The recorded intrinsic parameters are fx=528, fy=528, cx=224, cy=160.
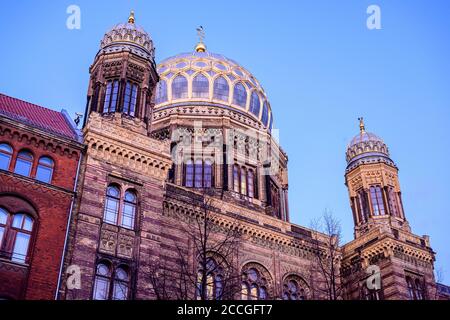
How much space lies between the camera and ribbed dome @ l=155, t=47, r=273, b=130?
39.1 meters

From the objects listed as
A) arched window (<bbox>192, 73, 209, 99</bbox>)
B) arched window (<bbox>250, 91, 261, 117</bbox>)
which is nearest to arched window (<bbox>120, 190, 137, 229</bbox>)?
arched window (<bbox>192, 73, 209, 99</bbox>)

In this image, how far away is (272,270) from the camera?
26922 millimetres

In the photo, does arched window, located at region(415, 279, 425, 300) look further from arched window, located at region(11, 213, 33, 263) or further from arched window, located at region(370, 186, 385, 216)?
arched window, located at region(11, 213, 33, 263)

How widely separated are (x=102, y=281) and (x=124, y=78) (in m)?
10.6

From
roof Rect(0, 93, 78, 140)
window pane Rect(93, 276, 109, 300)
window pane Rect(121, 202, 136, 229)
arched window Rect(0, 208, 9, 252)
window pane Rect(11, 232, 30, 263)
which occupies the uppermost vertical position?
roof Rect(0, 93, 78, 140)

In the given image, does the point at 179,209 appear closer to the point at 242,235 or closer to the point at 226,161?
the point at 242,235

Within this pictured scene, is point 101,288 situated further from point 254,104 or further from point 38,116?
point 254,104

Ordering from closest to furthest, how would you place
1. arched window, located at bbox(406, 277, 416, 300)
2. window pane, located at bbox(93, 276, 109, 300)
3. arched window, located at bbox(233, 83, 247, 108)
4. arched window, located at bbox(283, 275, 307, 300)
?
window pane, located at bbox(93, 276, 109, 300) → arched window, located at bbox(283, 275, 307, 300) → arched window, located at bbox(406, 277, 416, 300) → arched window, located at bbox(233, 83, 247, 108)

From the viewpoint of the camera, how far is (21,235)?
1936 centimetres

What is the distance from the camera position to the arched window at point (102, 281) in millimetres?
19872

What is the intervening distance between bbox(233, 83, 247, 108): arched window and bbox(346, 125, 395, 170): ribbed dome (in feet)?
28.0

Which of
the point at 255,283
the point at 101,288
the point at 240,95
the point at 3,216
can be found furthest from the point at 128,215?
the point at 240,95

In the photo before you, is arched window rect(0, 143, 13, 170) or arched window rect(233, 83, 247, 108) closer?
arched window rect(0, 143, 13, 170)

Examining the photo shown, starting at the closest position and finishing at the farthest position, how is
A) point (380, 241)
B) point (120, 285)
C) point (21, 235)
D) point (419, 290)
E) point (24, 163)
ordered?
point (21, 235) < point (120, 285) < point (24, 163) < point (419, 290) < point (380, 241)
